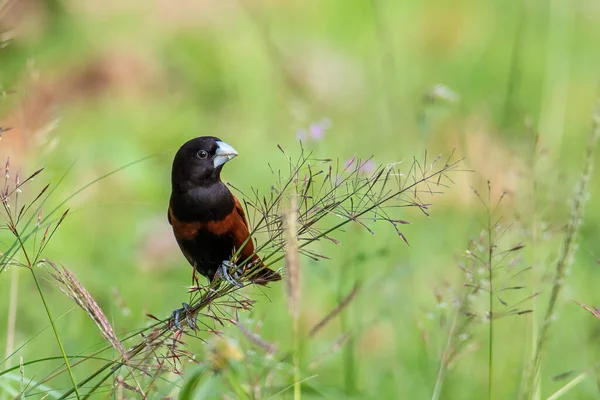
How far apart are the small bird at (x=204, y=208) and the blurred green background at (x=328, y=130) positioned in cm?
28

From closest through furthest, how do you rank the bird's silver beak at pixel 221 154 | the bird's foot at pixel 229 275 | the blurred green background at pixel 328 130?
the bird's foot at pixel 229 275 → the bird's silver beak at pixel 221 154 → the blurred green background at pixel 328 130

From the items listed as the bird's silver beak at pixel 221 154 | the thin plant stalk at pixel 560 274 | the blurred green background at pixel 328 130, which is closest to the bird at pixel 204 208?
the bird's silver beak at pixel 221 154

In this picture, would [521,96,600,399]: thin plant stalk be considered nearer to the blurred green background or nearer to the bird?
the blurred green background

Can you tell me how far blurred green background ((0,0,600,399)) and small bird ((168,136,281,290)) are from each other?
0.28 meters

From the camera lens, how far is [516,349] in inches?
148

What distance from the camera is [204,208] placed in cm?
266

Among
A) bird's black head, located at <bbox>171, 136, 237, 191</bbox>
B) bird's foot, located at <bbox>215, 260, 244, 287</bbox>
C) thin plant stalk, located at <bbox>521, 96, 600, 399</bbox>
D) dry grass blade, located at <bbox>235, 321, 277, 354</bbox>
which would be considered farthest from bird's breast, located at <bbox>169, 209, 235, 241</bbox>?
thin plant stalk, located at <bbox>521, 96, 600, 399</bbox>

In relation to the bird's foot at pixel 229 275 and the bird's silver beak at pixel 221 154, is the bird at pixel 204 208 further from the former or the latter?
the bird's foot at pixel 229 275

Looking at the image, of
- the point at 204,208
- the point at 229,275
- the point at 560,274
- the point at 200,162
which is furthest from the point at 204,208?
the point at 560,274

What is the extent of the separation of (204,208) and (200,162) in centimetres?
14

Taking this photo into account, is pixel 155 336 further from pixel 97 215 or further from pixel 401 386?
pixel 97 215

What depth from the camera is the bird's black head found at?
8.75 feet

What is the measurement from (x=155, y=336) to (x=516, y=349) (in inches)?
93.6

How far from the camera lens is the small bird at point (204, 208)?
2639mm
